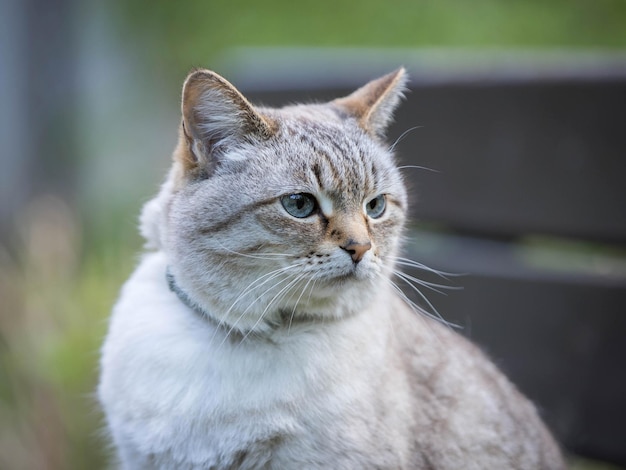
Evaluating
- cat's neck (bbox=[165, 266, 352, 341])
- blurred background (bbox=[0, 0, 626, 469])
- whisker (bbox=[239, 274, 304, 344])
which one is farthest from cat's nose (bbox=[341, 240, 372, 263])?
blurred background (bbox=[0, 0, 626, 469])

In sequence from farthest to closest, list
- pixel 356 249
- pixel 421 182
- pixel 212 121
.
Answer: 1. pixel 421 182
2. pixel 212 121
3. pixel 356 249

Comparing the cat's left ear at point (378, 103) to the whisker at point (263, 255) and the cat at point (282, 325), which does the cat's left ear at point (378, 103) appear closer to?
the cat at point (282, 325)

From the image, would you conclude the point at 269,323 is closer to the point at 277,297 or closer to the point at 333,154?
the point at 277,297

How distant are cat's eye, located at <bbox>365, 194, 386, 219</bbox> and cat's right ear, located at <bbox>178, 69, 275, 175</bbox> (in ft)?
1.12

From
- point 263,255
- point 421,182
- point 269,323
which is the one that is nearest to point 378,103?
point 263,255

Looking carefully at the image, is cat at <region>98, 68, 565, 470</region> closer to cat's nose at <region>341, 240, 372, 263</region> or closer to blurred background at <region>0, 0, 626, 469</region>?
cat's nose at <region>341, 240, 372, 263</region>

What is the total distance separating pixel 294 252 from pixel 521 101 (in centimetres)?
165

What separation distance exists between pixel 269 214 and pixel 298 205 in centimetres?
8

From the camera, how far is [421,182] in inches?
141

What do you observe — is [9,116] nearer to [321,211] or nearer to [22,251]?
[22,251]

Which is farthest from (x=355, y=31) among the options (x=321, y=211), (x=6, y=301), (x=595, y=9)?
(x=321, y=211)

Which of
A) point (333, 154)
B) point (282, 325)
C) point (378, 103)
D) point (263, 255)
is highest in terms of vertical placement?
point (378, 103)

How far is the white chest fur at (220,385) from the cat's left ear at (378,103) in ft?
1.90

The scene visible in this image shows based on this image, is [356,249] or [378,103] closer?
[356,249]
